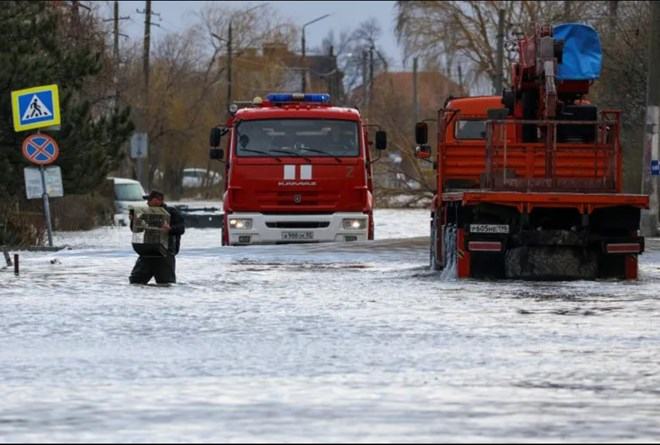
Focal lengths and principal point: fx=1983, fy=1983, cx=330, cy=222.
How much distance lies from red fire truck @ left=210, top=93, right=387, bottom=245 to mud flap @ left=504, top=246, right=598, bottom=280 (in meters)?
8.26

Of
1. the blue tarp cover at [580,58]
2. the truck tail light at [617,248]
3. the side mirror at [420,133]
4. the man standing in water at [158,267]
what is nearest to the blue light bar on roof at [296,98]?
the side mirror at [420,133]

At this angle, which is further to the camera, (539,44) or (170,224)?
(539,44)

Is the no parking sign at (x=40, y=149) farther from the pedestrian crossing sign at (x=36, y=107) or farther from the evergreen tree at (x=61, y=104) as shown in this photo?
the evergreen tree at (x=61, y=104)

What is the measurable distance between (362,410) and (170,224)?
12512 mm

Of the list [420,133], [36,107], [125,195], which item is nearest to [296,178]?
[420,133]

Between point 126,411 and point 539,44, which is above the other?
point 539,44

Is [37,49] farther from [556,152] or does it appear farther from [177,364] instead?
[177,364]

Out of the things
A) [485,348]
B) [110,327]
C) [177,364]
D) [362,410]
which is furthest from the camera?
[110,327]

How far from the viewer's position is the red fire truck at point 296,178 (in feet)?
106

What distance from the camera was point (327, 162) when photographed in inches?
1280

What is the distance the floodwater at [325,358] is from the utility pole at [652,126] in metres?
12.1

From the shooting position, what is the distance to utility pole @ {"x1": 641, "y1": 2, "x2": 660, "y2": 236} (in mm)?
37656

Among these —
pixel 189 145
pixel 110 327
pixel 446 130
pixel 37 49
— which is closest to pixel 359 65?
pixel 189 145

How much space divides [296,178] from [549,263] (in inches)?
338
